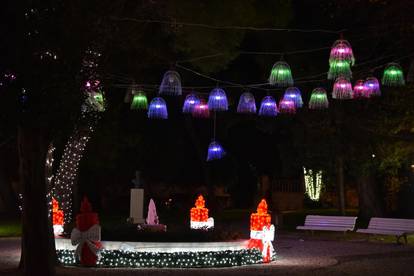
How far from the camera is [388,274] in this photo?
15102 mm

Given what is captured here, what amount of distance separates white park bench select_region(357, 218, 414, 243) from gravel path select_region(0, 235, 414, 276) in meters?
0.96

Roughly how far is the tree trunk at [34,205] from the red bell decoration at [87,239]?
98.7 inches

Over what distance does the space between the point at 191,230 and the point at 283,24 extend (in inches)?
300

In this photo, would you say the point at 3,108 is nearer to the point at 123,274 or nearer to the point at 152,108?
the point at 123,274

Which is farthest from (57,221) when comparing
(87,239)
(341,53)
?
(341,53)

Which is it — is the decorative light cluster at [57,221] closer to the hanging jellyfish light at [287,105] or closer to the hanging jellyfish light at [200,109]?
the hanging jellyfish light at [200,109]

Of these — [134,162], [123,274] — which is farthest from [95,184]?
[123,274]

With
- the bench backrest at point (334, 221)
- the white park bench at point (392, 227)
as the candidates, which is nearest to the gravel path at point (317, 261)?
the white park bench at point (392, 227)

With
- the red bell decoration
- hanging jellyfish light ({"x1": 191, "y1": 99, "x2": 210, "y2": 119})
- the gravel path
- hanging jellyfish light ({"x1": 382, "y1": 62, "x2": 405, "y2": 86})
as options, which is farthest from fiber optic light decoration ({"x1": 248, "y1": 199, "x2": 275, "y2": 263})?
hanging jellyfish light ({"x1": 191, "y1": 99, "x2": 210, "y2": 119})

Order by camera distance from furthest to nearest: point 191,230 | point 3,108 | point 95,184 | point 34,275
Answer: point 95,184 → point 191,230 → point 34,275 → point 3,108

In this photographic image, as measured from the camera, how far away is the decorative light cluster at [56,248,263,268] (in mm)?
16438

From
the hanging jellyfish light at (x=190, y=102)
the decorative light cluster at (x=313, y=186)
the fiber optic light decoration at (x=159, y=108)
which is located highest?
the hanging jellyfish light at (x=190, y=102)

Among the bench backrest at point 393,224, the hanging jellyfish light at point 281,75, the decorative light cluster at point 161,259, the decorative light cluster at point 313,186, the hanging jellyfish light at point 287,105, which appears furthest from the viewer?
the decorative light cluster at point 313,186

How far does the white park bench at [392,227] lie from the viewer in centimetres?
2345
